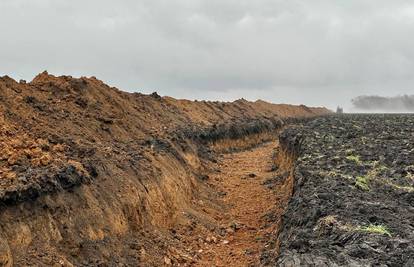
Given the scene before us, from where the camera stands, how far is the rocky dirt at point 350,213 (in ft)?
23.4

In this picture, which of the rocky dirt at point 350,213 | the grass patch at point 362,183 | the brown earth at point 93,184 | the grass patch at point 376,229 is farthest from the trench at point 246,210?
the grass patch at point 376,229

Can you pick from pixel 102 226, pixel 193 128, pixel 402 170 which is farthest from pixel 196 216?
pixel 193 128

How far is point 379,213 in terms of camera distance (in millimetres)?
8859

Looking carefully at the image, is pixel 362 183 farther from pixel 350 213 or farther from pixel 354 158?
pixel 354 158

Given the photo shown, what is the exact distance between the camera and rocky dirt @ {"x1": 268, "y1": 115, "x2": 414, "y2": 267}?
281 inches

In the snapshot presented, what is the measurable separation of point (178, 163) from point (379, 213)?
1022 centimetres

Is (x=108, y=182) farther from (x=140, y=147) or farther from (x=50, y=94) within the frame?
(x=50, y=94)

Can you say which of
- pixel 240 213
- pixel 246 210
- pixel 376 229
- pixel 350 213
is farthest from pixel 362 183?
pixel 246 210

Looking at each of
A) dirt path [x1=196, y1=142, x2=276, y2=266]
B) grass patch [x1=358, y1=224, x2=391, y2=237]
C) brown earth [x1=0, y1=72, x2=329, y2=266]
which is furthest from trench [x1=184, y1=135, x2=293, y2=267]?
grass patch [x1=358, y1=224, x2=391, y2=237]

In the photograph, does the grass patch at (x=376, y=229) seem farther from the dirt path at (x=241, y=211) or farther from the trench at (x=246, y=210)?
the dirt path at (x=241, y=211)

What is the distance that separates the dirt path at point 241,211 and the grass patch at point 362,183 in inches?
113

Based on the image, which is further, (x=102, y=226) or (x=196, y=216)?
(x=196, y=216)

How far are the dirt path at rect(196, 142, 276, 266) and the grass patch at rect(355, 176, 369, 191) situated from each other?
9.44 feet

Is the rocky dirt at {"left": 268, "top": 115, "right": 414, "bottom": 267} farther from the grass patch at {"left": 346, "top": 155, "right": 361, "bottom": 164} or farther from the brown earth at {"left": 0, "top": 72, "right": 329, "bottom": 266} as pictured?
the brown earth at {"left": 0, "top": 72, "right": 329, "bottom": 266}
